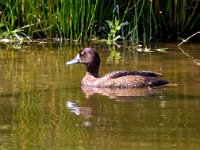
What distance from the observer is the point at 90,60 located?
415 inches

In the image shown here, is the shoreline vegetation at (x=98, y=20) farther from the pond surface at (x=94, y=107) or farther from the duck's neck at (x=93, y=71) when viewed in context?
the duck's neck at (x=93, y=71)

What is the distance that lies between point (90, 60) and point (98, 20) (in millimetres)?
3561

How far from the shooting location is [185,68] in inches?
433

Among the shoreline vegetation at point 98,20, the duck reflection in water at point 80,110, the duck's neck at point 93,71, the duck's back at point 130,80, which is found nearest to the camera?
the duck reflection in water at point 80,110

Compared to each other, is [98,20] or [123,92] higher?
[98,20]

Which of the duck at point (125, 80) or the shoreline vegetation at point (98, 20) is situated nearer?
the duck at point (125, 80)

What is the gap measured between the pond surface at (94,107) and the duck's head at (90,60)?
224mm

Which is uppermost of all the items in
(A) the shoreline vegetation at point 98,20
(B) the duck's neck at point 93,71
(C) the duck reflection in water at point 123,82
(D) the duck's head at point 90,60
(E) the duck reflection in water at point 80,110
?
(A) the shoreline vegetation at point 98,20

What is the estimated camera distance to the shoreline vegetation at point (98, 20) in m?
13.6

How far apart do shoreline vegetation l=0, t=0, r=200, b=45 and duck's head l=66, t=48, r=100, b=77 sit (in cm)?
269

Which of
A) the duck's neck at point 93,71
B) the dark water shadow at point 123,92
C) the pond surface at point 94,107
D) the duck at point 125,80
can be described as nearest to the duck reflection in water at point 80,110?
the pond surface at point 94,107

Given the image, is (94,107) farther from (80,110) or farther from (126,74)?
(126,74)

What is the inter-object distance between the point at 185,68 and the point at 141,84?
4.52 feet

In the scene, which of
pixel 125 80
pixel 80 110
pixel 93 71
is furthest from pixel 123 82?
pixel 80 110
